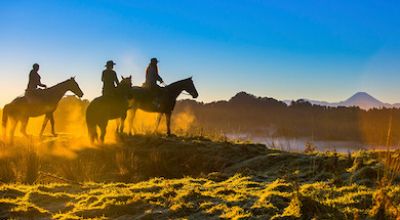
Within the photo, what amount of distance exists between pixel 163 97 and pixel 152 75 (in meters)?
1.09

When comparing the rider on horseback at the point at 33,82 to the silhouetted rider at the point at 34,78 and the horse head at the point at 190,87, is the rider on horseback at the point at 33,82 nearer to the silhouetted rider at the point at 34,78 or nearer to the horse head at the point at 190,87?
the silhouetted rider at the point at 34,78

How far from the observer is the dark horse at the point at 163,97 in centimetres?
2051

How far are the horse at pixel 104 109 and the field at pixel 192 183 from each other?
709mm

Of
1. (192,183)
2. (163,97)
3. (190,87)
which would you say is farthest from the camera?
(190,87)

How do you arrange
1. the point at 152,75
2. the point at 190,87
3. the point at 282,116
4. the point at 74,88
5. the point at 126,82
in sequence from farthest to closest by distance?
the point at 282,116 < the point at 190,87 < the point at 152,75 < the point at 74,88 < the point at 126,82

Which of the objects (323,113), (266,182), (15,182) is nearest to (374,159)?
(266,182)

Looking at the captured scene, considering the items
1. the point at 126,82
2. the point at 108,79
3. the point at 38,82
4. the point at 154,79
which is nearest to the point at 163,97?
the point at 154,79

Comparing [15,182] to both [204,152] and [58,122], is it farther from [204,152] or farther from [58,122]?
[58,122]

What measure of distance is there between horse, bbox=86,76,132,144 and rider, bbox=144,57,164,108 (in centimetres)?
175

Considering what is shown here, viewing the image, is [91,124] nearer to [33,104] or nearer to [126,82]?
[126,82]

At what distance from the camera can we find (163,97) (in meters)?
21.0

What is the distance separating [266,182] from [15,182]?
690 centimetres

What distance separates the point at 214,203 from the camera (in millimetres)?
8734

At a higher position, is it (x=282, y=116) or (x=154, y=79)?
(x=282, y=116)
